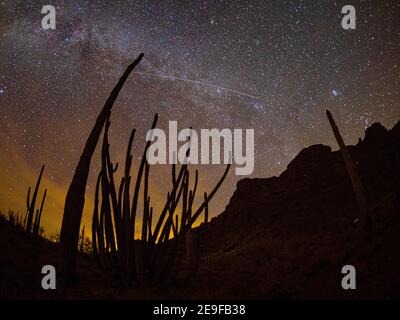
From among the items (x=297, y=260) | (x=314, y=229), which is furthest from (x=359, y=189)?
(x=314, y=229)

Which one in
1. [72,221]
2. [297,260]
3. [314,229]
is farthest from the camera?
[314,229]

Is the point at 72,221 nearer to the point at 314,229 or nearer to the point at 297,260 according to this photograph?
the point at 297,260

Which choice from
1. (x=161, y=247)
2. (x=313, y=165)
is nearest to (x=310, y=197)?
(x=313, y=165)

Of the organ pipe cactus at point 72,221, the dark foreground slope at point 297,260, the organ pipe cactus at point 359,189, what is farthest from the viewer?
the organ pipe cactus at point 359,189

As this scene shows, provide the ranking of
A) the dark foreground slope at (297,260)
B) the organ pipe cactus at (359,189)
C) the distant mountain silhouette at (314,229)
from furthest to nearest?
the organ pipe cactus at (359,189) → the distant mountain silhouette at (314,229) → the dark foreground slope at (297,260)

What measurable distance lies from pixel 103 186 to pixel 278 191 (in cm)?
2336

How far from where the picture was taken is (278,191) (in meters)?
A: 26.2

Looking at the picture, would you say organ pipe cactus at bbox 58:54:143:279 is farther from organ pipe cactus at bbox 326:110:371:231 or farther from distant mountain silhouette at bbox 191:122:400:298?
organ pipe cactus at bbox 326:110:371:231

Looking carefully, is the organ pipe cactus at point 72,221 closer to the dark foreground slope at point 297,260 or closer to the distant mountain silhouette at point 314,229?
the dark foreground slope at point 297,260

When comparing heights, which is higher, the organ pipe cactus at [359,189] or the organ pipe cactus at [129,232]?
the organ pipe cactus at [359,189]

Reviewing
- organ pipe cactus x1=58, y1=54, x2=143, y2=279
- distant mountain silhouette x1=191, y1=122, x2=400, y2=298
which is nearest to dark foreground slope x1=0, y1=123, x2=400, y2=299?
distant mountain silhouette x1=191, y1=122, x2=400, y2=298

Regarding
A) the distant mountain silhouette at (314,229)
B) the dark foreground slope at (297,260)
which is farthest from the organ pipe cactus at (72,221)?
the distant mountain silhouette at (314,229)
